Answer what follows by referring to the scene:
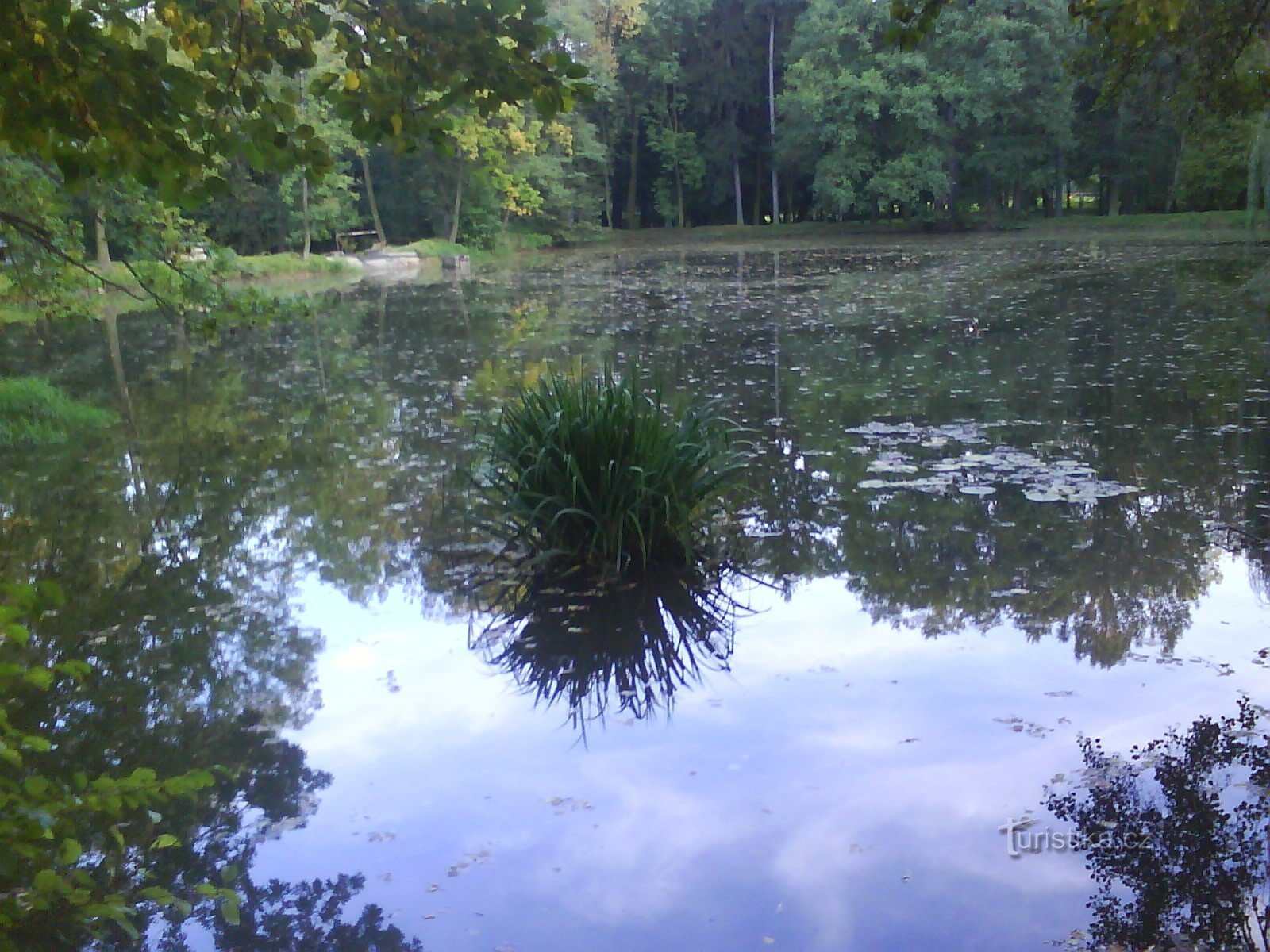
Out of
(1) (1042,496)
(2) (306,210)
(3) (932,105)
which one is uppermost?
(3) (932,105)

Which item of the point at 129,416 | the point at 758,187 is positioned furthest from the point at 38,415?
the point at 758,187

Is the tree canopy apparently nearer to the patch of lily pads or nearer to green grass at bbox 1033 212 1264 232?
the patch of lily pads

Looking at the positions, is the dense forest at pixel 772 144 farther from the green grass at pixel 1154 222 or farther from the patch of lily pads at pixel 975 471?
the patch of lily pads at pixel 975 471

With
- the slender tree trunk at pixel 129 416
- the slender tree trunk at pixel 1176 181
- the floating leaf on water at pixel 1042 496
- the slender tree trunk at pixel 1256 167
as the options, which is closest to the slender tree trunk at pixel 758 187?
the slender tree trunk at pixel 1176 181

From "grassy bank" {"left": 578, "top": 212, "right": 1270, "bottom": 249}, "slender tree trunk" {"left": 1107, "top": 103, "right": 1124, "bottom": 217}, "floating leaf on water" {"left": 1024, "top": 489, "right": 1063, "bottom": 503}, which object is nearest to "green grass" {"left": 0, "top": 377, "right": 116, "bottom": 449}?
"floating leaf on water" {"left": 1024, "top": 489, "right": 1063, "bottom": 503}

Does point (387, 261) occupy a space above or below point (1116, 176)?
below

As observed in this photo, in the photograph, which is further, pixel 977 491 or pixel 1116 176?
pixel 1116 176

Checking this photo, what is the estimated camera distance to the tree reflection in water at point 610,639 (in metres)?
5.04

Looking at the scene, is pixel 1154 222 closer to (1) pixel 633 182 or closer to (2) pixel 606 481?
(1) pixel 633 182

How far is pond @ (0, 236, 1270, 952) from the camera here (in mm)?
3588

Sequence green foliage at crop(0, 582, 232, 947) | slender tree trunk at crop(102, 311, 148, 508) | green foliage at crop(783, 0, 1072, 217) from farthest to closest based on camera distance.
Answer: green foliage at crop(783, 0, 1072, 217) → slender tree trunk at crop(102, 311, 148, 508) → green foliage at crop(0, 582, 232, 947)

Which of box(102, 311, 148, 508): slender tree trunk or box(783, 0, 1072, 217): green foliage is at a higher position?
box(783, 0, 1072, 217): green foliage
